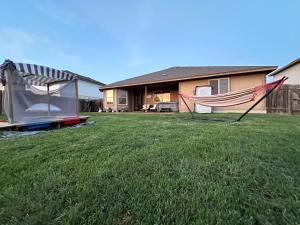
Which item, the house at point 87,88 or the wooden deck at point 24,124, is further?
the house at point 87,88

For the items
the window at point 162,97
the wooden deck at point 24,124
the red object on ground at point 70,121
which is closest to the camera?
the wooden deck at point 24,124

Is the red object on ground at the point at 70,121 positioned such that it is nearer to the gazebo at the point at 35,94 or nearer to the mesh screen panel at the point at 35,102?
the gazebo at the point at 35,94

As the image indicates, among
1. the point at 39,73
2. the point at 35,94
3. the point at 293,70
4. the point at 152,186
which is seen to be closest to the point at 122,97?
the point at 35,94

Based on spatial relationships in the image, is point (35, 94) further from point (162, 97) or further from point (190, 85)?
point (162, 97)

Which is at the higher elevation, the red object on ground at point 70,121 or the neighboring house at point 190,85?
the neighboring house at point 190,85

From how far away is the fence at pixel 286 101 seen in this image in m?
8.52

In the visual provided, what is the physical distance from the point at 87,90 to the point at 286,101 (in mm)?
19208

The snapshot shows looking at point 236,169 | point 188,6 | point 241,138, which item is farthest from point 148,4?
point 236,169

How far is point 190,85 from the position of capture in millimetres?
10938

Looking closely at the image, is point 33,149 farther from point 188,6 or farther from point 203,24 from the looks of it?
point 203,24

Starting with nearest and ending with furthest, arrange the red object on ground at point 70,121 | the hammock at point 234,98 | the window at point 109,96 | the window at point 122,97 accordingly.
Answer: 1. the hammock at point 234,98
2. the red object on ground at point 70,121
3. the window at point 122,97
4. the window at point 109,96

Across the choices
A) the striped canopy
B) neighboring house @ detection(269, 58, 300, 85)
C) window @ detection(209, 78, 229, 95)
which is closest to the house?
the striped canopy

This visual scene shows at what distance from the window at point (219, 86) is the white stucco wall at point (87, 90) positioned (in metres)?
15.1

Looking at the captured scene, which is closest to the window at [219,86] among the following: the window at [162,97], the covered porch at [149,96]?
the covered porch at [149,96]
